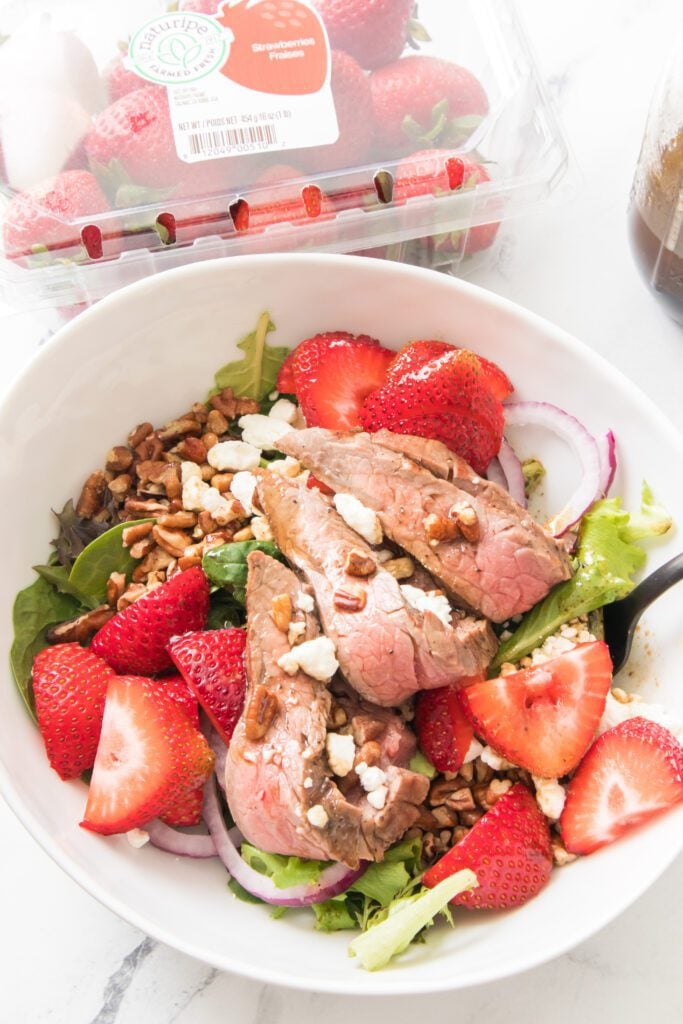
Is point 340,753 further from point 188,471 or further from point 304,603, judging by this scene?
point 188,471

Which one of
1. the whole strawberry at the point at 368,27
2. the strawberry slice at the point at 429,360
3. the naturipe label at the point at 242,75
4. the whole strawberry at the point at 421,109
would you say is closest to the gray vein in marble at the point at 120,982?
the strawberry slice at the point at 429,360

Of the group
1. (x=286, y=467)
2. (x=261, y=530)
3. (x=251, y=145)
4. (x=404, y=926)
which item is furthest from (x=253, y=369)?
(x=404, y=926)

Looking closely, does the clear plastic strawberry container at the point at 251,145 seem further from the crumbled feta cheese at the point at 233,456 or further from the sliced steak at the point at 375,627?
the sliced steak at the point at 375,627

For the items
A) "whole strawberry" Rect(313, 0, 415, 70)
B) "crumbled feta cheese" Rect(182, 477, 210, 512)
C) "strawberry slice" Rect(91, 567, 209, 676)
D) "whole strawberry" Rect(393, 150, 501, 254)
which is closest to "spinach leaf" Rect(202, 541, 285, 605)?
"strawberry slice" Rect(91, 567, 209, 676)

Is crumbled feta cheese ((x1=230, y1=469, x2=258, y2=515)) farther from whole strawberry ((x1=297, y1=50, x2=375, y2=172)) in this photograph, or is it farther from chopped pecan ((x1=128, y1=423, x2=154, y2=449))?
whole strawberry ((x1=297, y1=50, x2=375, y2=172))

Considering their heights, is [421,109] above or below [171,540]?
above

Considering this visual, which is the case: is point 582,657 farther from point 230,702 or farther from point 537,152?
point 537,152

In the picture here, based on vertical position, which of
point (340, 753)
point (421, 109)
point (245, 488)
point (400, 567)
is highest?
point (421, 109)

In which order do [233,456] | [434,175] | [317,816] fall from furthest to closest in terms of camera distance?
[434,175] → [233,456] → [317,816]
